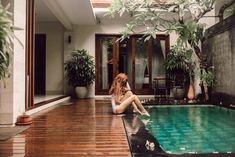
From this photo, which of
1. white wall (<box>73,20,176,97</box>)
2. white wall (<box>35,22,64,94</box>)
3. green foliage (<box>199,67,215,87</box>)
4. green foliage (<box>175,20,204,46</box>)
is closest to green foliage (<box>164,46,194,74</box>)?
green foliage (<box>199,67,215,87</box>)

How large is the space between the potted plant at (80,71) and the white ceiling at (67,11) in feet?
4.05

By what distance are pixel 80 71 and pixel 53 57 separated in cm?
170

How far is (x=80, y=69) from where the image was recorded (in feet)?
37.1

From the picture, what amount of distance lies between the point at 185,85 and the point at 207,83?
7.51 ft

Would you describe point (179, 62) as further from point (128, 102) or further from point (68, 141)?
point (68, 141)

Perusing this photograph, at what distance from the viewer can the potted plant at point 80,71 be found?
11.3 meters

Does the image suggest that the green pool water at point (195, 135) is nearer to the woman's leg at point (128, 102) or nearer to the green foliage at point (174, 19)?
the woman's leg at point (128, 102)

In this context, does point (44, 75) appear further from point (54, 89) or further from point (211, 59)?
point (211, 59)

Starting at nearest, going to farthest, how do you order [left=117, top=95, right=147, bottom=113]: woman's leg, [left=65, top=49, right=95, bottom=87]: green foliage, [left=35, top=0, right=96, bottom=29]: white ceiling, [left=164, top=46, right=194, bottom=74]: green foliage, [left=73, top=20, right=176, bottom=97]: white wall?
1. [left=117, top=95, right=147, bottom=113]: woman's leg
2. [left=35, top=0, right=96, bottom=29]: white ceiling
3. [left=164, top=46, right=194, bottom=74]: green foliage
4. [left=65, top=49, right=95, bottom=87]: green foliage
5. [left=73, top=20, right=176, bottom=97]: white wall

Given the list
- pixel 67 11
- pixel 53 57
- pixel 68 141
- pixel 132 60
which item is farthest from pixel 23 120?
pixel 132 60

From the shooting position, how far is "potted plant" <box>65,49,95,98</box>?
11325 mm

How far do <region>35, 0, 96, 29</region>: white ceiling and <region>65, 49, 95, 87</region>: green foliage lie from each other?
1.23 metres

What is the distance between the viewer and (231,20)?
794 centimetres

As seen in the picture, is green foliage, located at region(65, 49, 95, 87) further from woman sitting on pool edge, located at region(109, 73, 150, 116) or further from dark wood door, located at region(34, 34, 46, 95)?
woman sitting on pool edge, located at region(109, 73, 150, 116)
